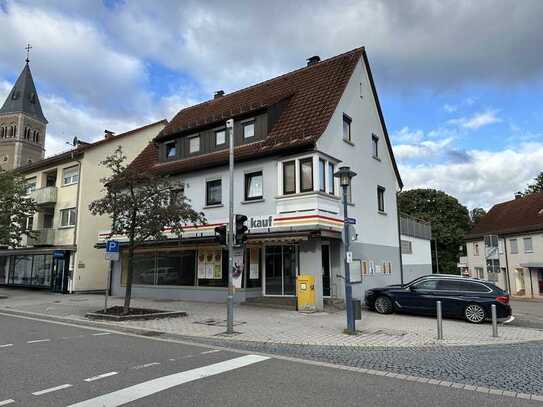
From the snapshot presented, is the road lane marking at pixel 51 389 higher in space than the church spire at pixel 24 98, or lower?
lower

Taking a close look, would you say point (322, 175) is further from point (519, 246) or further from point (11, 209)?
point (519, 246)

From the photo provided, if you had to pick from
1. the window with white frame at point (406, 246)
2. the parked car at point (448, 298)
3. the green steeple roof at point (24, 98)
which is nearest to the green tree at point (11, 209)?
the parked car at point (448, 298)

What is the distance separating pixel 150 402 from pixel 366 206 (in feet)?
54.9

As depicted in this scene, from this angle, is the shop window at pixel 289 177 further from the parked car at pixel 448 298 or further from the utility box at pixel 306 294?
the parked car at pixel 448 298

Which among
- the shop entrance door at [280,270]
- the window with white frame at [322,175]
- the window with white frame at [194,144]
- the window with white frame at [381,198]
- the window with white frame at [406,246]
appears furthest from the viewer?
the window with white frame at [406,246]

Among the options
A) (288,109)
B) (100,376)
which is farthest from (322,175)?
(100,376)

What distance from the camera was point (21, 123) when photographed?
73.8 meters

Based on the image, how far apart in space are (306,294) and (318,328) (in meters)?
3.52

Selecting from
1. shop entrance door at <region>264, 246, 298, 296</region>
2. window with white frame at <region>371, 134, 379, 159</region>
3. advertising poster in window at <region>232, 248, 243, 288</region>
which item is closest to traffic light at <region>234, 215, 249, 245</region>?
shop entrance door at <region>264, 246, 298, 296</region>

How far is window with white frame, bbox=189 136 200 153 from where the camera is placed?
2198 centimetres

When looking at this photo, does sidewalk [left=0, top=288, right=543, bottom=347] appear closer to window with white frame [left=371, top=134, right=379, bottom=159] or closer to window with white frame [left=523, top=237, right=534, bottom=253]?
window with white frame [left=371, top=134, right=379, bottom=159]

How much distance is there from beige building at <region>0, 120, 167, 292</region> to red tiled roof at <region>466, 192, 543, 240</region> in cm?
3366

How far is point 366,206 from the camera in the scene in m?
21.0

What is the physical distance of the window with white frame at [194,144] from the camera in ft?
72.1
